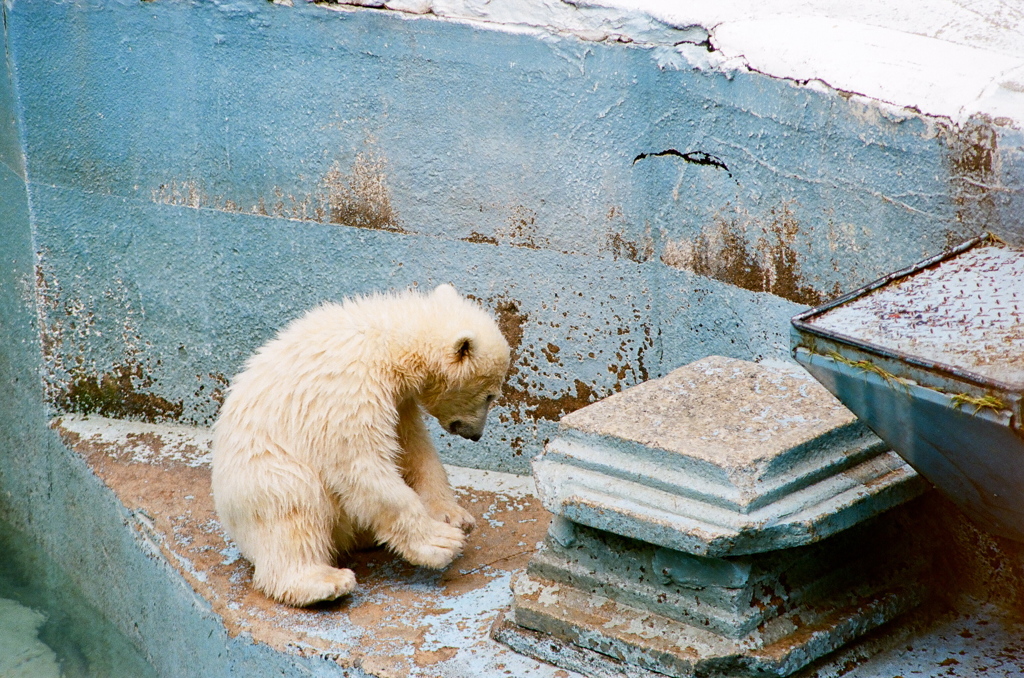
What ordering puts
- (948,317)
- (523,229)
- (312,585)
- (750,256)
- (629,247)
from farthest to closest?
1. (523,229)
2. (629,247)
3. (750,256)
4. (312,585)
5. (948,317)

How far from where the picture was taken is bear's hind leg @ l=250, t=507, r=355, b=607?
10.5 ft

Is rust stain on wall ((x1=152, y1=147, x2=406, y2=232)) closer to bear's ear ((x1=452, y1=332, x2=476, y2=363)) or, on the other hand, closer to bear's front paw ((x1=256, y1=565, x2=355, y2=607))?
bear's ear ((x1=452, y1=332, x2=476, y2=363))

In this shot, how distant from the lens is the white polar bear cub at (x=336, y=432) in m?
3.20

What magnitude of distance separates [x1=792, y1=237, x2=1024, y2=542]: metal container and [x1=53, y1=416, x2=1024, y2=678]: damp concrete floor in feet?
1.57

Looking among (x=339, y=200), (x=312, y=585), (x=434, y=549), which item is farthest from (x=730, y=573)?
(x=339, y=200)

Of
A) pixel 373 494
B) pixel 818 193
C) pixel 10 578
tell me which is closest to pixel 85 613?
pixel 10 578

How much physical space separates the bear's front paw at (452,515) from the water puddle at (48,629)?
1356mm

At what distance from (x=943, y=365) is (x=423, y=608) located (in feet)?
5.88

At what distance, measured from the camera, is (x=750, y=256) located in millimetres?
3652

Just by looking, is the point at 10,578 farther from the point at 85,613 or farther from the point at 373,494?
the point at 373,494

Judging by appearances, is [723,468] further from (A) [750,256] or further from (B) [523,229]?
(B) [523,229]

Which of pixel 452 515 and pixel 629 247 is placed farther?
pixel 629 247

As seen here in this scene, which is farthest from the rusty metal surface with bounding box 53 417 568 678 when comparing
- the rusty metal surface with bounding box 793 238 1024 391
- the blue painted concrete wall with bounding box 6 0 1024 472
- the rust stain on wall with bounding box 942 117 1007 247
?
the rust stain on wall with bounding box 942 117 1007 247

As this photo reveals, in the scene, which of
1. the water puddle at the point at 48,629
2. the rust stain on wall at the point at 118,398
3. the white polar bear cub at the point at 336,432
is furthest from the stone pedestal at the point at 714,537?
the rust stain on wall at the point at 118,398
